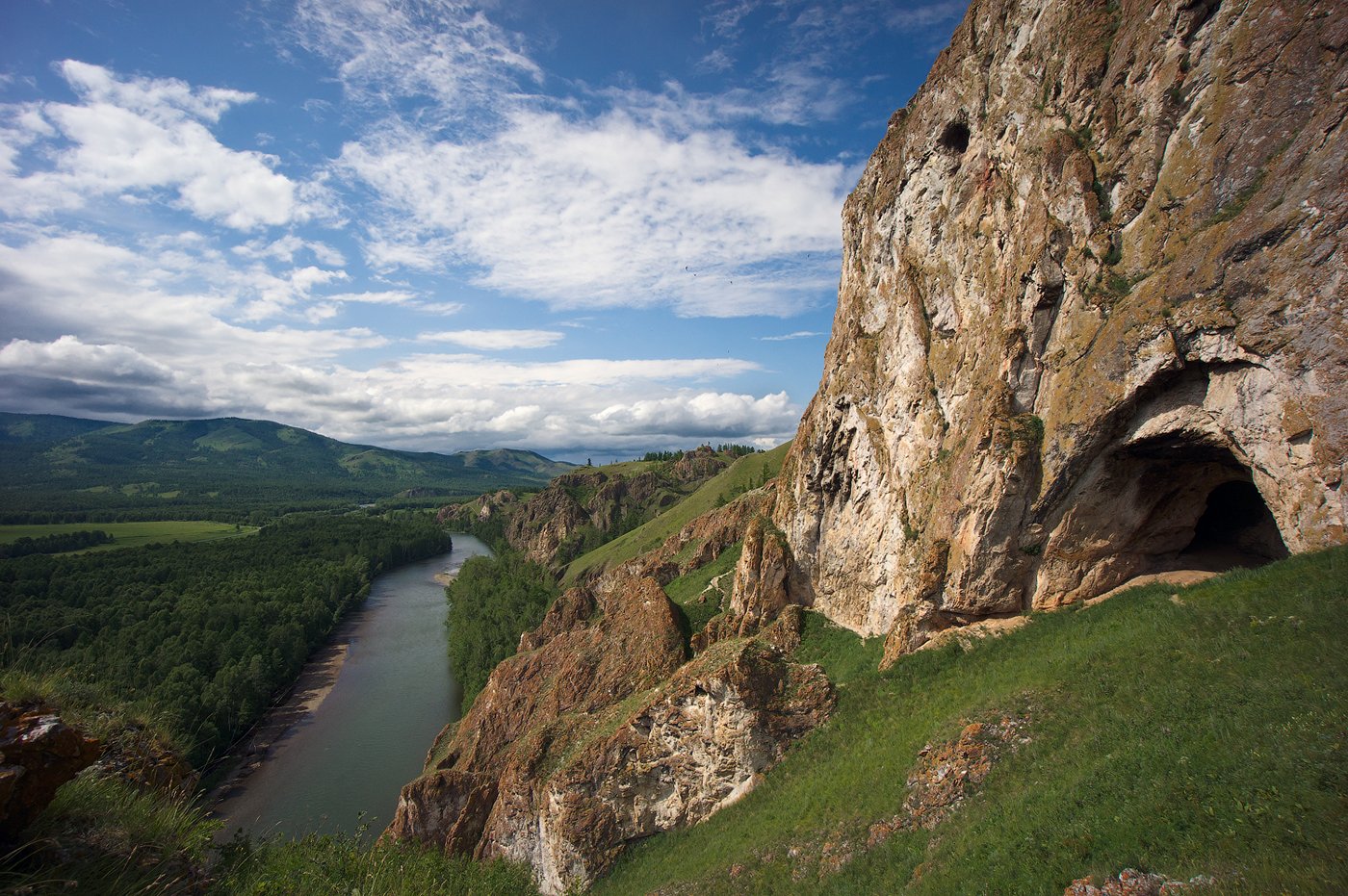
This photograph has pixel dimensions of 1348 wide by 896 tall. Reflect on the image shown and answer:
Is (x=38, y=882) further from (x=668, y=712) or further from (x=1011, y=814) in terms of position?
(x=668, y=712)

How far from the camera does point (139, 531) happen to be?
→ 13300 cm

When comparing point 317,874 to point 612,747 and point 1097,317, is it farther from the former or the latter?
point 1097,317

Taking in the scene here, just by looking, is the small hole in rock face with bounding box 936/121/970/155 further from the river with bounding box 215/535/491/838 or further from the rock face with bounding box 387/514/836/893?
the river with bounding box 215/535/491/838

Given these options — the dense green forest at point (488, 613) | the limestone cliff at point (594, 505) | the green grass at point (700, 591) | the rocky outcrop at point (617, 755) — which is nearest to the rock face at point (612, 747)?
the rocky outcrop at point (617, 755)

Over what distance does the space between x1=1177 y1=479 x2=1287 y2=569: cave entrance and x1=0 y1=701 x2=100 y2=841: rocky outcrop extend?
2913 centimetres

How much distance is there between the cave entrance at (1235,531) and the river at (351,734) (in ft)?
113

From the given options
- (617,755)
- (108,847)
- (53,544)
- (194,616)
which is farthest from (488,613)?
(53,544)

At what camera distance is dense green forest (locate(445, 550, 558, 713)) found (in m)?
60.3

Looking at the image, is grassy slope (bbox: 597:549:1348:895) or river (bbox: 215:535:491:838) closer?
grassy slope (bbox: 597:549:1348:895)

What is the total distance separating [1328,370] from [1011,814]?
44.9 ft

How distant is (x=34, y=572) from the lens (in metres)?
78.2

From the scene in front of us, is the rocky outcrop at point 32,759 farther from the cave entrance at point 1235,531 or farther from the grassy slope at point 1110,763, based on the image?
the cave entrance at point 1235,531

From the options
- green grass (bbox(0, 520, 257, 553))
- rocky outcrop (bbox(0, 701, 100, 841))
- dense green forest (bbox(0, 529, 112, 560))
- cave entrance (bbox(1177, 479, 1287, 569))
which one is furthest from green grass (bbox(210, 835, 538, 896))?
green grass (bbox(0, 520, 257, 553))

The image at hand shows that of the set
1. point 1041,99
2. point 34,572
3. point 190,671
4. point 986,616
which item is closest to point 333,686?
point 190,671
